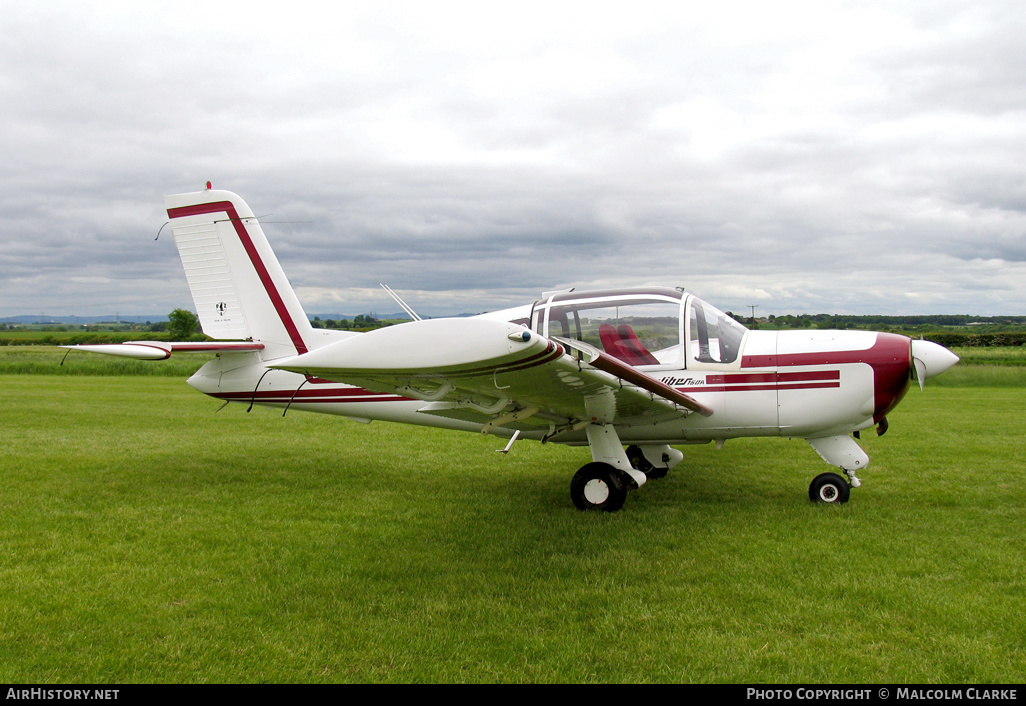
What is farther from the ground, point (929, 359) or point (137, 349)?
point (137, 349)

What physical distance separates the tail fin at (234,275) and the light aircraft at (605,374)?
0.02 meters

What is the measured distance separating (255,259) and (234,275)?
1.01 ft

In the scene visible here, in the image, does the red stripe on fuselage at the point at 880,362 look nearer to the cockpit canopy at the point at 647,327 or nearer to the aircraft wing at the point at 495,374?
the cockpit canopy at the point at 647,327

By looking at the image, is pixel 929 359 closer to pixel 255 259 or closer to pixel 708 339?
pixel 708 339

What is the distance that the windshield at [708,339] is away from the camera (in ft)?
21.5

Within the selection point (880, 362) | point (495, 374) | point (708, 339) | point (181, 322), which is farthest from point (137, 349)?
point (181, 322)

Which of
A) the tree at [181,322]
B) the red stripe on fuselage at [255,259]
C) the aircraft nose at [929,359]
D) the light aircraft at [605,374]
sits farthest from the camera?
the tree at [181,322]

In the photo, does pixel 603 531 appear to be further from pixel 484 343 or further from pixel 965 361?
pixel 965 361

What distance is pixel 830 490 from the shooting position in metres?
6.47

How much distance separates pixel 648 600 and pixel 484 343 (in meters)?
1.90

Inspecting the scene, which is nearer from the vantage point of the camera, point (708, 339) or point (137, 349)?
point (137, 349)

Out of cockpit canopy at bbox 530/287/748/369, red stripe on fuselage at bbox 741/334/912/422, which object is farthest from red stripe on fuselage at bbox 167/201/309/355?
red stripe on fuselage at bbox 741/334/912/422

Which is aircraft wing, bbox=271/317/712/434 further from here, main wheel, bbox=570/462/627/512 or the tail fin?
the tail fin

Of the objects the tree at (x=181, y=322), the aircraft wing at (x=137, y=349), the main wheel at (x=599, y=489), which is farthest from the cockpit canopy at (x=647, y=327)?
the tree at (x=181, y=322)
